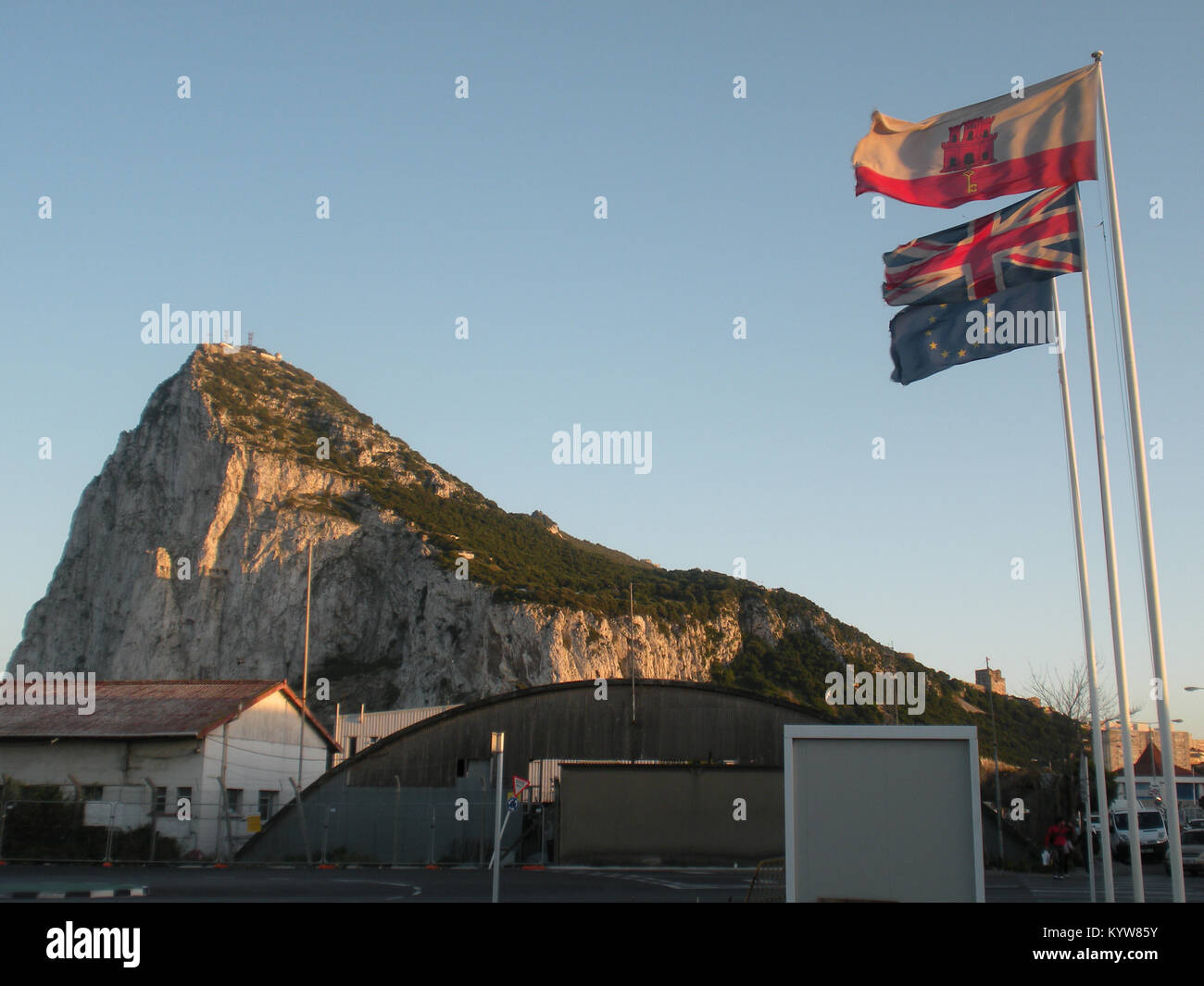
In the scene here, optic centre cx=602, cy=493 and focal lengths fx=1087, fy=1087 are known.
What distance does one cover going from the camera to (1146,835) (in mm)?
36188

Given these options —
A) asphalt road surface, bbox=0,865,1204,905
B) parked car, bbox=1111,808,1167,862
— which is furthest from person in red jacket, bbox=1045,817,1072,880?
parked car, bbox=1111,808,1167,862

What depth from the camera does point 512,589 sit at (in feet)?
322

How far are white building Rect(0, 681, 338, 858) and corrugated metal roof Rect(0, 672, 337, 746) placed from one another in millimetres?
34

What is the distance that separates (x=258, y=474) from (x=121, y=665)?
74.4ft

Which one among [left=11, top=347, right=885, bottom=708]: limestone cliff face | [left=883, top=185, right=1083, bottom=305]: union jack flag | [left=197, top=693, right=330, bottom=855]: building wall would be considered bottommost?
[left=197, top=693, right=330, bottom=855]: building wall

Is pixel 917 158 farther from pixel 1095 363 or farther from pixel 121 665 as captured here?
pixel 121 665

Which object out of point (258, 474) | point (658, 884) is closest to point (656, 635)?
point (258, 474)

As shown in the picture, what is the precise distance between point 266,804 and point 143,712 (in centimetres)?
580

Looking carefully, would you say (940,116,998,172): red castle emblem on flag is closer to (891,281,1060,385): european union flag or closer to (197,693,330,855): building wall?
(891,281,1060,385): european union flag

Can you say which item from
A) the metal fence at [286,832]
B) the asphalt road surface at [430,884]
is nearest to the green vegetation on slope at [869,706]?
the metal fence at [286,832]

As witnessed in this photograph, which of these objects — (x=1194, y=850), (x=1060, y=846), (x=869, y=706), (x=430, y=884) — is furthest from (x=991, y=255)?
(x=869, y=706)

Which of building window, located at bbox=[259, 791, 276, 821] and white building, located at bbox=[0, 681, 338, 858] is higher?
white building, located at bbox=[0, 681, 338, 858]

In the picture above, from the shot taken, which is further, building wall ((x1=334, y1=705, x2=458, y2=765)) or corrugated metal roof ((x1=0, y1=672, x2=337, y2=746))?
building wall ((x1=334, y1=705, x2=458, y2=765))

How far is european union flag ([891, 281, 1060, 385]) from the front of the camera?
566 inches
